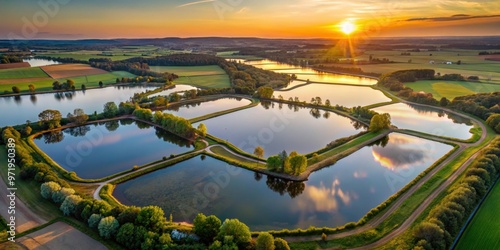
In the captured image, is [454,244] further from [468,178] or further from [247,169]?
[247,169]

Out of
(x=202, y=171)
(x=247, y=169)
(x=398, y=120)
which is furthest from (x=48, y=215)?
(x=398, y=120)

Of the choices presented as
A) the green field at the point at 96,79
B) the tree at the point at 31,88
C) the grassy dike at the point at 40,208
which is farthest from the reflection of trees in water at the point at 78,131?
the green field at the point at 96,79

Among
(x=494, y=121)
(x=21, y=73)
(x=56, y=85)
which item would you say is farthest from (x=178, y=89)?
(x=494, y=121)

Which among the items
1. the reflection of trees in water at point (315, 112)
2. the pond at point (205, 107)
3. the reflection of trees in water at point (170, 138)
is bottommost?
the reflection of trees in water at point (170, 138)

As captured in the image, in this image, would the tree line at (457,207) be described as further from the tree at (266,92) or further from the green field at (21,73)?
the green field at (21,73)

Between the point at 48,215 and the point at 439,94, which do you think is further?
the point at 439,94

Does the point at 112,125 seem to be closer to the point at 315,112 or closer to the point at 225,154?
the point at 225,154
